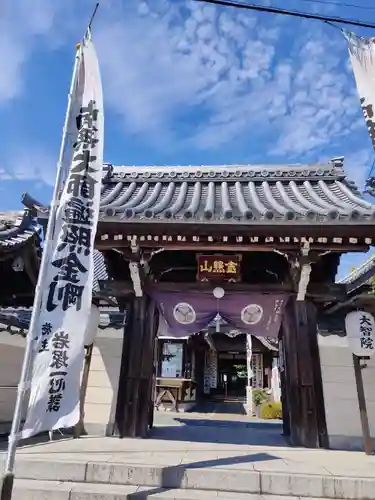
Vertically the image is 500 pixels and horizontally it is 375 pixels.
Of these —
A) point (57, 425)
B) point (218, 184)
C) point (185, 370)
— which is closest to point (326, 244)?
point (218, 184)

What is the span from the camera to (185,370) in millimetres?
20266

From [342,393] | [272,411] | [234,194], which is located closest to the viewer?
[342,393]

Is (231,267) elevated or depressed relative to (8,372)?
elevated

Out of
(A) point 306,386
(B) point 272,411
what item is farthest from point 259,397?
(A) point 306,386

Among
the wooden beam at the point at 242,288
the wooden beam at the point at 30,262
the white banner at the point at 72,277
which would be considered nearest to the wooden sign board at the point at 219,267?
the wooden beam at the point at 242,288

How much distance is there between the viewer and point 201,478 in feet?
Answer: 15.4

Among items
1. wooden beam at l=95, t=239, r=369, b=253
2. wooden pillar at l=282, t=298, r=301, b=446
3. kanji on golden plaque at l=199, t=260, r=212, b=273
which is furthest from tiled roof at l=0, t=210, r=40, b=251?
wooden pillar at l=282, t=298, r=301, b=446

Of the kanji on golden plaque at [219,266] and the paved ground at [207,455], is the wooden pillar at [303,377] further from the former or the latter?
the kanji on golden plaque at [219,266]

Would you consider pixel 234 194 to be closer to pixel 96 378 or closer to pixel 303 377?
pixel 303 377

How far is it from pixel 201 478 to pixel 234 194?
6.63 m

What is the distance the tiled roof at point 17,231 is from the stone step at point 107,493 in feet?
13.1

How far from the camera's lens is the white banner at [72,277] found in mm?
4305

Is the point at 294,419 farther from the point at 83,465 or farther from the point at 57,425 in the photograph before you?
the point at 57,425

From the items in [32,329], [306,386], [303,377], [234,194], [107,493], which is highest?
[234,194]
